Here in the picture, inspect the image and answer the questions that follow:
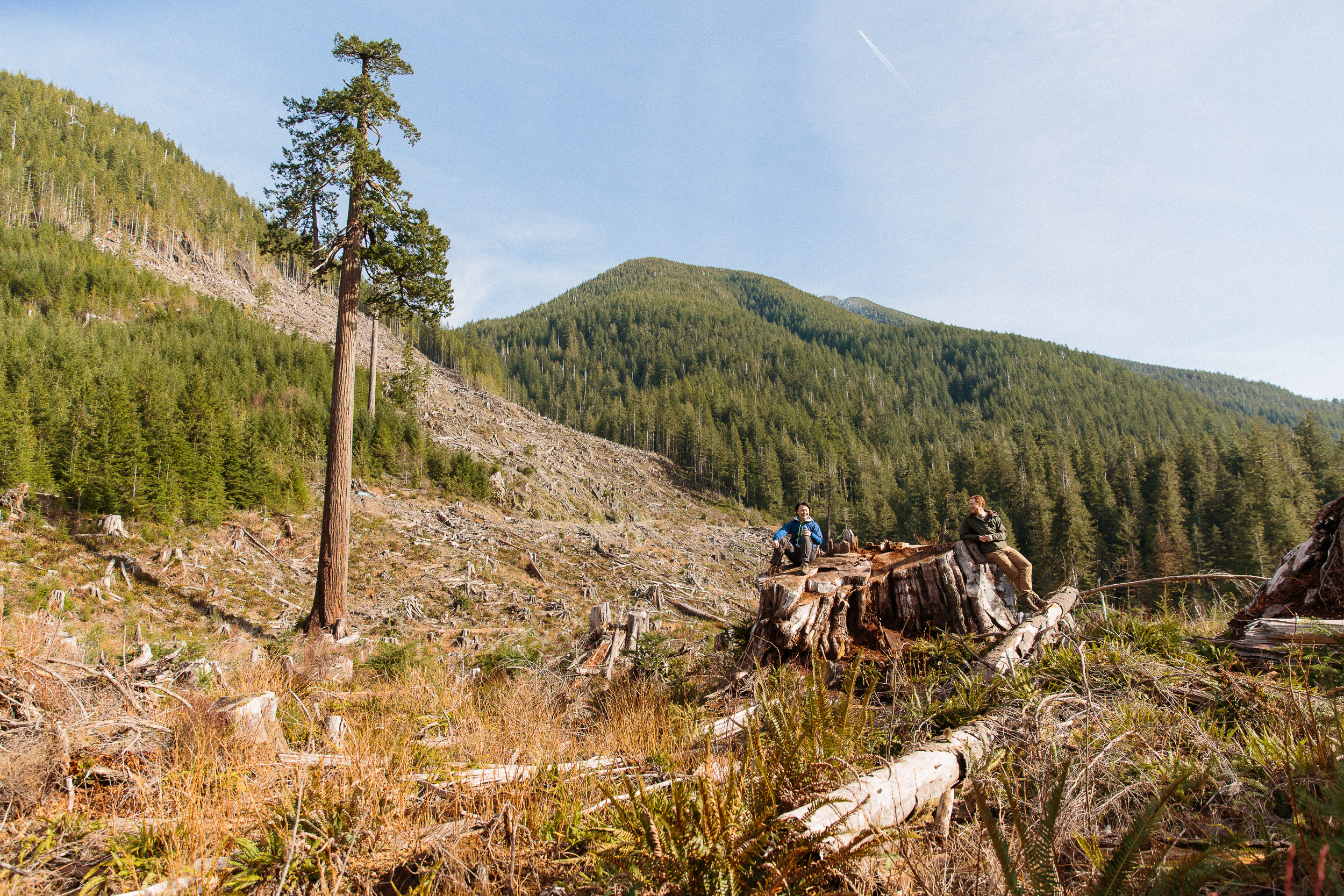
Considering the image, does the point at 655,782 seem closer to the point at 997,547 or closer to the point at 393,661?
the point at 997,547

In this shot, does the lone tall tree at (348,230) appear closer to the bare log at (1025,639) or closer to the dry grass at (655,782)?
the dry grass at (655,782)

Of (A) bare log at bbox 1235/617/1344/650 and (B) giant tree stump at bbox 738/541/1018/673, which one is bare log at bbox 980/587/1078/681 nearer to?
(B) giant tree stump at bbox 738/541/1018/673

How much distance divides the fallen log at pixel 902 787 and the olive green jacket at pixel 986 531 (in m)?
3.36

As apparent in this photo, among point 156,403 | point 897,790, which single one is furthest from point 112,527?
point 897,790

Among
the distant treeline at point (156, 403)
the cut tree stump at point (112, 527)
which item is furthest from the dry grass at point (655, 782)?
the distant treeline at point (156, 403)

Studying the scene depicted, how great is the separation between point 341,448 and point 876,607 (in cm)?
1017

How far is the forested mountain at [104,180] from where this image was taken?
165 ft

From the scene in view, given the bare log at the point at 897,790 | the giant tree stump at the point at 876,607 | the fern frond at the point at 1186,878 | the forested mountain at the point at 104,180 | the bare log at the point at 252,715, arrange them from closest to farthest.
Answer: the fern frond at the point at 1186,878 → the bare log at the point at 897,790 → the bare log at the point at 252,715 → the giant tree stump at the point at 876,607 → the forested mountain at the point at 104,180

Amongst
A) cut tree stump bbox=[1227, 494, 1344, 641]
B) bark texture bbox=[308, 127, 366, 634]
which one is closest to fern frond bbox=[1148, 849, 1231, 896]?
cut tree stump bbox=[1227, 494, 1344, 641]

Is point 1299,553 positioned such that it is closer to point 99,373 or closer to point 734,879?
point 734,879

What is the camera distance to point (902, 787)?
2.66m

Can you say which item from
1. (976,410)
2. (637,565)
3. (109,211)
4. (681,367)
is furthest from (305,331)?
(976,410)

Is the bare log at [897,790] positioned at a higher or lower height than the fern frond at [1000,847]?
lower

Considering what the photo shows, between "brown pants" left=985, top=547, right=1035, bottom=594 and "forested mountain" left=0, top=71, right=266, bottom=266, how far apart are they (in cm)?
5658
